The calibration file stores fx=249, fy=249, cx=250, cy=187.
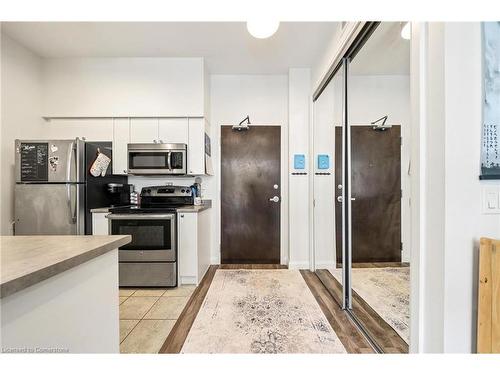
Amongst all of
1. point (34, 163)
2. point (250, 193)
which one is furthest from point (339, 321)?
point (34, 163)

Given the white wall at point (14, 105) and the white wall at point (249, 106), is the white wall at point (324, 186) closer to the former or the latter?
the white wall at point (249, 106)

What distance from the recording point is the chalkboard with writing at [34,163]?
2.62 meters

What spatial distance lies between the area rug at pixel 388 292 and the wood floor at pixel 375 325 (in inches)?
1.4

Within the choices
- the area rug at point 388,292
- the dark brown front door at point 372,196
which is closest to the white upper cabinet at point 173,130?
the dark brown front door at point 372,196

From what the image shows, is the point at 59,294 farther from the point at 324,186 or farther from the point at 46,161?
the point at 324,186

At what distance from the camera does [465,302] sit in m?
1.04

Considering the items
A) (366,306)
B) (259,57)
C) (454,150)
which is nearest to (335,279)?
(366,306)

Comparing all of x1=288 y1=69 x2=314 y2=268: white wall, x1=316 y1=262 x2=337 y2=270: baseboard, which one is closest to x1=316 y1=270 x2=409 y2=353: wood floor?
x1=316 y1=262 x2=337 y2=270: baseboard

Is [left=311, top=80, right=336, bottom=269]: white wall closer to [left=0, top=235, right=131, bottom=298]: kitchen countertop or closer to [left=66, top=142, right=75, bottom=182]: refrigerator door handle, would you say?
[left=0, top=235, right=131, bottom=298]: kitchen countertop

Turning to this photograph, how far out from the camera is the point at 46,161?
104 inches

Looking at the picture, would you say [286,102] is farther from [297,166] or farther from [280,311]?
[280,311]

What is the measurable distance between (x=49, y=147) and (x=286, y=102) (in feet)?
9.95

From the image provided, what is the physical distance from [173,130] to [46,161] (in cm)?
139

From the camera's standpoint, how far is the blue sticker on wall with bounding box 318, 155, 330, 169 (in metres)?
3.21
